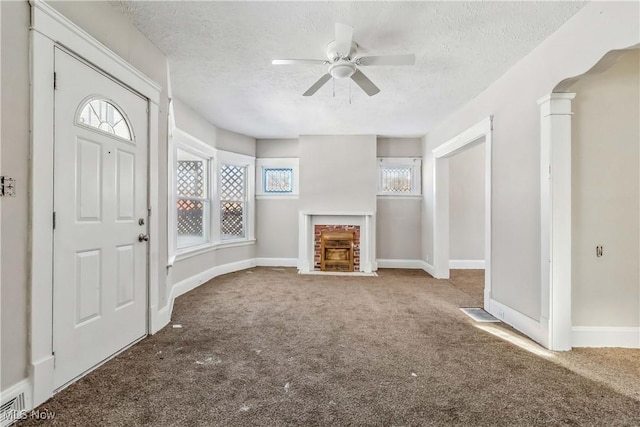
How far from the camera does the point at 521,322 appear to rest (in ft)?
8.80

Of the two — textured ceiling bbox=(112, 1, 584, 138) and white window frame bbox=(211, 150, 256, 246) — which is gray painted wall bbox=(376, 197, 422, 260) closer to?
textured ceiling bbox=(112, 1, 584, 138)

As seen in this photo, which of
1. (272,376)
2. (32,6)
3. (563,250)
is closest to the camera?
(32,6)

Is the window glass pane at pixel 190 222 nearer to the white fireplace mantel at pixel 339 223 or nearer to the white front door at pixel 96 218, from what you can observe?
the white fireplace mantel at pixel 339 223

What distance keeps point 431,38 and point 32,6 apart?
2621mm

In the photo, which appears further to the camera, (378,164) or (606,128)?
(378,164)

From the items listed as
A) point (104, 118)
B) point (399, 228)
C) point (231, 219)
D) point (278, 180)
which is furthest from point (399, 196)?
point (104, 118)

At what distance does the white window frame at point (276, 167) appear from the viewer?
580 centimetres

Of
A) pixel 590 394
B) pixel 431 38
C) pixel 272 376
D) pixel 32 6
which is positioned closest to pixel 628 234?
pixel 590 394

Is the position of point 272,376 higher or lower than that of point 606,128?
lower

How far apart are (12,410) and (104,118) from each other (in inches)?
70.6

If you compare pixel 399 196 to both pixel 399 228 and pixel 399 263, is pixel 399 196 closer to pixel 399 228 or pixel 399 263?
pixel 399 228

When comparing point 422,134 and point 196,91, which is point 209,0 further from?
point 422,134

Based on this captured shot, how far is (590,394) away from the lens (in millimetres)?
1749

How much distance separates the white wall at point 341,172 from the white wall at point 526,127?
219 cm
